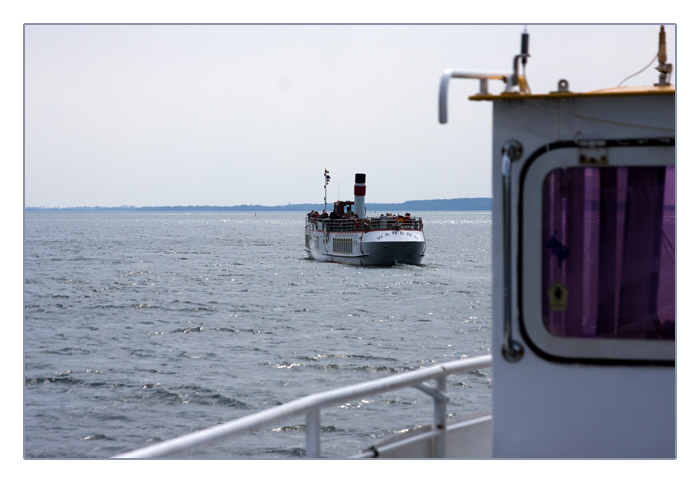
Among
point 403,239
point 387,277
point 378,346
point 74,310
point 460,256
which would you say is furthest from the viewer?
point 460,256

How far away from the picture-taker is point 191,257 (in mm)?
88250

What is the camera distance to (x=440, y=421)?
A: 13.4ft

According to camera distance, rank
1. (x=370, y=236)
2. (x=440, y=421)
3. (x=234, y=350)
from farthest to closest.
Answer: (x=370, y=236) → (x=234, y=350) → (x=440, y=421)

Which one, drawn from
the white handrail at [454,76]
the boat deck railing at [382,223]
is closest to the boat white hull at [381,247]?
the boat deck railing at [382,223]

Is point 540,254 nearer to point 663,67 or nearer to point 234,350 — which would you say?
point 663,67

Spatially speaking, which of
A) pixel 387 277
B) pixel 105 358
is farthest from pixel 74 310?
pixel 387 277

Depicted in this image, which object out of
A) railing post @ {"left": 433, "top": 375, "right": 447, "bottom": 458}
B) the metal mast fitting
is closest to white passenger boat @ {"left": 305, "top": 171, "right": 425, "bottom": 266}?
railing post @ {"left": 433, "top": 375, "right": 447, "bottom": 458}

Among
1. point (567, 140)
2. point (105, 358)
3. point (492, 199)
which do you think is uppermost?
point (567, 140)

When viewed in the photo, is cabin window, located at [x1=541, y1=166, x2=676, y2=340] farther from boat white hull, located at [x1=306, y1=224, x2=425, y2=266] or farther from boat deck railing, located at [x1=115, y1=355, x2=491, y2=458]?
boat white hull, located at [x1=306, y1=224, x2=425, y2=266]

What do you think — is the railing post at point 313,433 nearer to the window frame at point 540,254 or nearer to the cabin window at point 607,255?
the window frame at point 540,254

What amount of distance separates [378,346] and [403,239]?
114ft

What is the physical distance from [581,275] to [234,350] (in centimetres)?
2499

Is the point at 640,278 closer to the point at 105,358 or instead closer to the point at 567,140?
the point at 567,140

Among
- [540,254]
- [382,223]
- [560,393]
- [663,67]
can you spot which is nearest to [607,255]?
[540,254]
